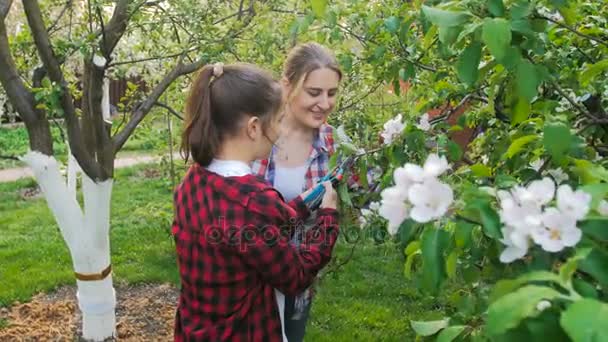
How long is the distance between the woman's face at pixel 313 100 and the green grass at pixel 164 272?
2.86 ft

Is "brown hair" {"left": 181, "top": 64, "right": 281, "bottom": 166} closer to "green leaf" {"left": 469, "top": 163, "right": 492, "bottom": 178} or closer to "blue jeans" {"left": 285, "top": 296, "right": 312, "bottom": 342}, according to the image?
"green leaf" {"left": 469, "top": 163, "right": 492, "bottom": 178}

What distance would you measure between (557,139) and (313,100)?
1.39m

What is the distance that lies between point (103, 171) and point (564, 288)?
2.94 metres

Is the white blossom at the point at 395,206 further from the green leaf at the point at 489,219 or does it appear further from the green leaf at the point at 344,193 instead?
the green leaf at the point at 344,193

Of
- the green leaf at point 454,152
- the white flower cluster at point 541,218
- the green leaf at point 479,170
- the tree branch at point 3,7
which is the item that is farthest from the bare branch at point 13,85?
the white flower cluster at point 541,218

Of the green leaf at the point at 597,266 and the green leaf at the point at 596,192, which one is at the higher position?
the green leaf at the point at 596,192

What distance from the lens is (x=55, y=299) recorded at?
15.3 ft

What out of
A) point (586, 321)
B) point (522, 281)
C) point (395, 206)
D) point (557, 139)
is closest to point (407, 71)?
point (557, 139)

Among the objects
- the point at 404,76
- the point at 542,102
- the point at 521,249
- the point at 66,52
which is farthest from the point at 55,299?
the point at 521,249

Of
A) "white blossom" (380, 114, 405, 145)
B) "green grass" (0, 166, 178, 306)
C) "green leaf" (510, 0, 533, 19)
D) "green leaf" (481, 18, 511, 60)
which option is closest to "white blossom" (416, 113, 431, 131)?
"white blossom" (380, 114, 405, 145)

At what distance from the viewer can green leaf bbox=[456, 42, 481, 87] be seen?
1.37 m

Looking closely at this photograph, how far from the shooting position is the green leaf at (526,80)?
4.47 ft

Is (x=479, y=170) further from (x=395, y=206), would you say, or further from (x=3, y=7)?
(x=3, y=7)

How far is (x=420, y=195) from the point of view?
1047 millimetres
